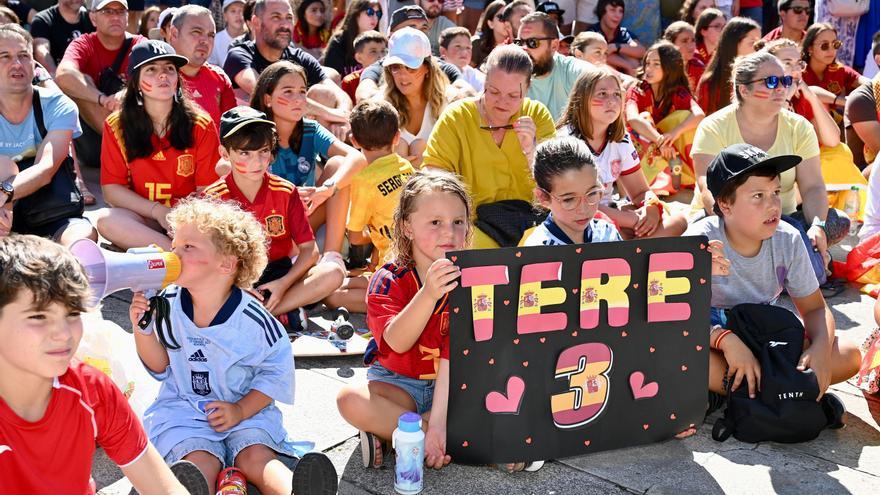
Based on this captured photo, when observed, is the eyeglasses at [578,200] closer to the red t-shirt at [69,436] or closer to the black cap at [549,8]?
the red t-shirt at [69,436]

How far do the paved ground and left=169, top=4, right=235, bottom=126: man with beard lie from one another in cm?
339

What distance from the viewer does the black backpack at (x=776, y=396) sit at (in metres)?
3.89

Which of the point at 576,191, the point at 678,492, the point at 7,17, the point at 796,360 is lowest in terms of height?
the point at 678,492

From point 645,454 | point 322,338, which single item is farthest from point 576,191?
point 322,338

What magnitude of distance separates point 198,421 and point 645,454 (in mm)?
1692

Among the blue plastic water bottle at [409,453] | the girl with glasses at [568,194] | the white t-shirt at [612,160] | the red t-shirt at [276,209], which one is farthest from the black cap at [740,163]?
the red t-shirt at [276,209]

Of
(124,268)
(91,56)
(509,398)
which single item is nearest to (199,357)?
(124,268)

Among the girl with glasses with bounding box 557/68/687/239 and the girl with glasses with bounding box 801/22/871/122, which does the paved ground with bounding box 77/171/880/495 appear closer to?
the girl with glasses with bounding box 557/68/687/239

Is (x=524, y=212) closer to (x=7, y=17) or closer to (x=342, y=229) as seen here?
(x=342, y=229)

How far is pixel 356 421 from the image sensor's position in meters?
3.63

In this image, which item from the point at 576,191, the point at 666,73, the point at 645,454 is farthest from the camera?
the point at 666,73

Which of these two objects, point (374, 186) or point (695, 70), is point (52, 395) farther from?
point (695, 70)

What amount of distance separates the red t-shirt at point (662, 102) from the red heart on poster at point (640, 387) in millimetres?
4597

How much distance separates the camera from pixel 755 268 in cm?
427
